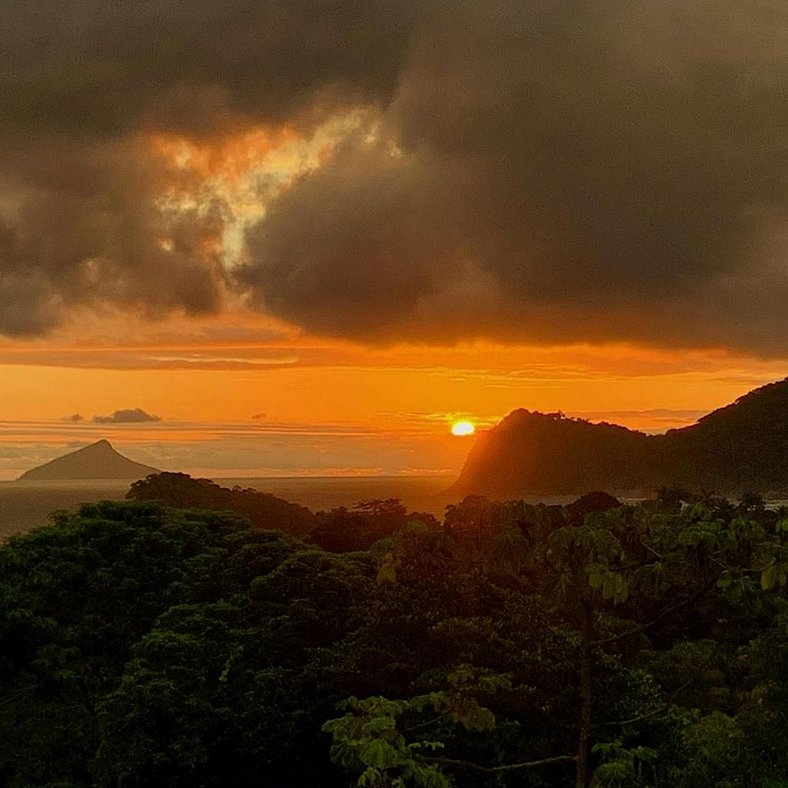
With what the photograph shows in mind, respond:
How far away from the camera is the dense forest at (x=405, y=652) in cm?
960

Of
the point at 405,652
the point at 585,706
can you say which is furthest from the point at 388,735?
the point at 405,652

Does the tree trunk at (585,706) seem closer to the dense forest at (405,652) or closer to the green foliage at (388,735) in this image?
the dense forest at (405,652)

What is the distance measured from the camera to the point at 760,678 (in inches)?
615

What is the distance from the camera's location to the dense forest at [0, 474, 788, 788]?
9.60 metres

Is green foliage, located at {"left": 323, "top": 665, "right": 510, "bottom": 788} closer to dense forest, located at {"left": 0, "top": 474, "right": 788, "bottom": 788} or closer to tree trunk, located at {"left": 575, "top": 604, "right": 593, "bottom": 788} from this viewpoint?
dense forest, located at {"left": 0, "top": 474, "right": 788, "bottom": 788}

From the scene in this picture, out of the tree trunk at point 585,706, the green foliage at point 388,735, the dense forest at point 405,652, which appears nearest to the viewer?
the green foliage at point 388,735

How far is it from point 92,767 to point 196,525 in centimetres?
1347

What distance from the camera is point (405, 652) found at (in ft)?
73.9

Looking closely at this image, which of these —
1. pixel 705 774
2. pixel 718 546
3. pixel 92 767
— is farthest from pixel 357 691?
pixel 718 546

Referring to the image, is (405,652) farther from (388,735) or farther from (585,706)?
(388,735)

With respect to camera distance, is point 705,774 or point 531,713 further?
point 531,713

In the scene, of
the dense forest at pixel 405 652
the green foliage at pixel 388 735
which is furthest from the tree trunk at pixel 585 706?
the green foliage at pixel 388 735

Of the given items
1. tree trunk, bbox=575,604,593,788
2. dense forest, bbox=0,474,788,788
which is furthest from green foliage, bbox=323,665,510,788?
tree trunk, bbox=575,604,593,788

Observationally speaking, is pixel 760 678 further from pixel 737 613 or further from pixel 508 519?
pixel 737 613
